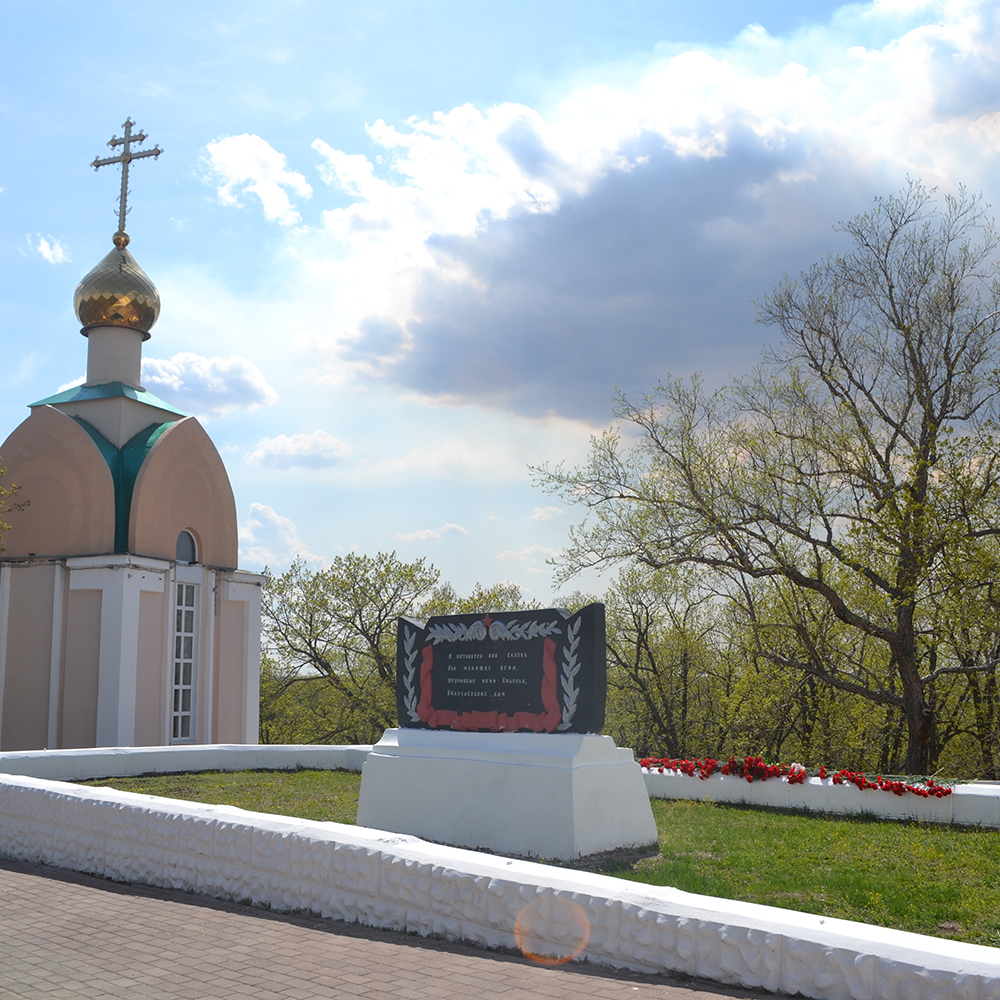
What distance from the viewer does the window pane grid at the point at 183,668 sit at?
18094 mm

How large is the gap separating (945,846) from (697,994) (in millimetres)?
5010

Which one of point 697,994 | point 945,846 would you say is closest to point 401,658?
point 945,846

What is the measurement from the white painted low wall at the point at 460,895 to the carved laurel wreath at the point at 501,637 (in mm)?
3032

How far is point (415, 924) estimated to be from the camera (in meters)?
5.86

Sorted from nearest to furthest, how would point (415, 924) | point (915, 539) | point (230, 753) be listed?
point (415, 924) → point (915, 539) → point (230, 753)

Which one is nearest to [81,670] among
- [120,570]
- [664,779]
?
[120,570]

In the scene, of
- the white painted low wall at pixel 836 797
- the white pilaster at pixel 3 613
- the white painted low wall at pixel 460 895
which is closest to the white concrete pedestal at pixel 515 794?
the white painted low wall at pixel 460 895

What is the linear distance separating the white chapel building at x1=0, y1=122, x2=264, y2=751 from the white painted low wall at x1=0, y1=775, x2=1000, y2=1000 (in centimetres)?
868

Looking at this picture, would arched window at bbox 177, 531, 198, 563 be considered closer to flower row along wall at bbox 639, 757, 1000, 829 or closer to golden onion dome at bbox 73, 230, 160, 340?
golden onion dome at bbox 73, 230, 160, 340

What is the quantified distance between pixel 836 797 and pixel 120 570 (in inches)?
506

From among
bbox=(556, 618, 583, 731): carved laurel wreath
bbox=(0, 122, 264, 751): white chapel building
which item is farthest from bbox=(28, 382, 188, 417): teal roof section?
bbox=(556, 618, 583, 731): carved laurel wreath

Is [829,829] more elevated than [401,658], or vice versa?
[401,658]

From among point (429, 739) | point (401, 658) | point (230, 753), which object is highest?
point (401, 658)

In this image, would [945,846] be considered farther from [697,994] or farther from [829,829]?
A: [697,994]
